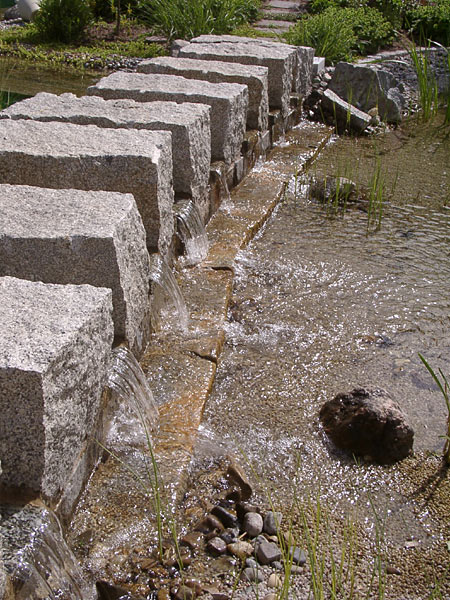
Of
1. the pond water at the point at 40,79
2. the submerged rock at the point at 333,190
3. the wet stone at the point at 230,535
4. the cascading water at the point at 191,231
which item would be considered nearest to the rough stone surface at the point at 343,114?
the submerged rock at the point at 333,190

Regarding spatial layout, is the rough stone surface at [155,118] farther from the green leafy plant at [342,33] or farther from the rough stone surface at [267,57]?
the green leafy plant at [342,33]

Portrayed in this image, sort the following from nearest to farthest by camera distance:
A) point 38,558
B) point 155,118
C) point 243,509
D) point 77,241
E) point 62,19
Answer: point 38,558
point 243,509
point 77,241
point 155,118
point 62,19

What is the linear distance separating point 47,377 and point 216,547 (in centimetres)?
84

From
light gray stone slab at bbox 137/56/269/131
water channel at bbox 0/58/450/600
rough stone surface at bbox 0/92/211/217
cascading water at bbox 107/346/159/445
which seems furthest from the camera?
light gray stone slab at bbox 137/56/269/131

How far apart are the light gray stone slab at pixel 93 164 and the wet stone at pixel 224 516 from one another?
1579mm

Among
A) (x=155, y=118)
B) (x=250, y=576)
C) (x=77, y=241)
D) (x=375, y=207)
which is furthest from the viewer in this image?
(x=375, y=207)

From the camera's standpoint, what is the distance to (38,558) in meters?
2.05

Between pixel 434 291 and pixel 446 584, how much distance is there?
224 centimetres

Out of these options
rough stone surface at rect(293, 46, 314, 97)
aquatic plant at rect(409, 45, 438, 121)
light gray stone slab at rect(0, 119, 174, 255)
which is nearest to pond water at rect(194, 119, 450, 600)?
light gray stone slab at rect(0, 119, 174, 255)

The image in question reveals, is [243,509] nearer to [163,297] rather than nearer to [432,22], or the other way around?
[163,297]

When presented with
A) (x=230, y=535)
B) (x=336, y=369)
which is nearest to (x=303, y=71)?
(x=336, y=369)

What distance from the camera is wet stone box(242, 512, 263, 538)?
254 cm

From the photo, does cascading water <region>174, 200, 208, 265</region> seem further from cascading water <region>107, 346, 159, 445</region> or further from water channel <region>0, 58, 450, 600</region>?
cascading water <region>107, 346, 159, 445</region>

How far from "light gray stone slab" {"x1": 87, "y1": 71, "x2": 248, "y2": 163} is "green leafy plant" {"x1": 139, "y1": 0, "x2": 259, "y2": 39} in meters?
4.84
